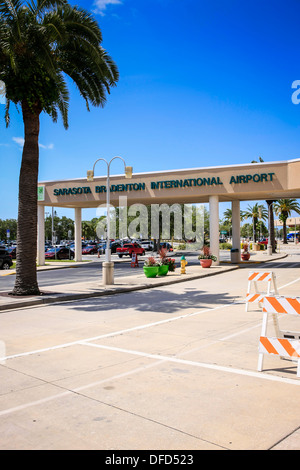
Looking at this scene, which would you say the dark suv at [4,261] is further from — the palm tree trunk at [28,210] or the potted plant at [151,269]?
the palm tree trunk at [28,210]

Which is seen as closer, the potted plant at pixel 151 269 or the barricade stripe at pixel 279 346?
the barricade stripe at pixel 279 346

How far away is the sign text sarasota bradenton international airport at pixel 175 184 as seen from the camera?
89.2ft

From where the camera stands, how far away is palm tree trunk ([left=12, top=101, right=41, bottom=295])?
14.8 metres

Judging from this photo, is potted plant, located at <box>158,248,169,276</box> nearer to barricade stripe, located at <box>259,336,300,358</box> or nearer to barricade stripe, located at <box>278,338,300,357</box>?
barricade stripe, located at <box>259,336,300,358</box>

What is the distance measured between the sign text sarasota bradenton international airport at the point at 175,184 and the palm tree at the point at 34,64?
1383cm

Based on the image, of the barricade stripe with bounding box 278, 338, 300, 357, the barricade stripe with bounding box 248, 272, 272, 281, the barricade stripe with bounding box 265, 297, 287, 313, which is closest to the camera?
the barricade stripe with bounding box 278, 338, 300, 357

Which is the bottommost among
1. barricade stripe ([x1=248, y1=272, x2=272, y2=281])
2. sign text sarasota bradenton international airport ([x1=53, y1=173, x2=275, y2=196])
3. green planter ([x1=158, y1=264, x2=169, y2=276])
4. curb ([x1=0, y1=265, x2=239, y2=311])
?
curb ([x1=0, y1=265, x2=239, y2=311])

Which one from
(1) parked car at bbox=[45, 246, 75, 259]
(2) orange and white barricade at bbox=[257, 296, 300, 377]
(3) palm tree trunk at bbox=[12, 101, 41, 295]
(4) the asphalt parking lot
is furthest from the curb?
(1) parked car at bbox=[45, 246, 75, 259]

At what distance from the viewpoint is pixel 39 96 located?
48.0ft

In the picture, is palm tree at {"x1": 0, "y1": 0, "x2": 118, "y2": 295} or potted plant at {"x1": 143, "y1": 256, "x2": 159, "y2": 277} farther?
potted plant at {"x1": 143, "y1": 256, "x2": 159, "y2": 277}

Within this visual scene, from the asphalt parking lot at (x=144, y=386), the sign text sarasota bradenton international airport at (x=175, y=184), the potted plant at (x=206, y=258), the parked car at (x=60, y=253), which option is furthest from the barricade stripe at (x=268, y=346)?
the parked car at (x=60, y=253)

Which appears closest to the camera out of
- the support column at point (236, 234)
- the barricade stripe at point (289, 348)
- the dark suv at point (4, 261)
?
the barricade stripe at point (289, 348)
